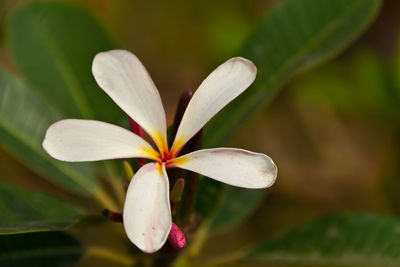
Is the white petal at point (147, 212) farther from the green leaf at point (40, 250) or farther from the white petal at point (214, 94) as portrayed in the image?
the green leaf at point (40, 250)

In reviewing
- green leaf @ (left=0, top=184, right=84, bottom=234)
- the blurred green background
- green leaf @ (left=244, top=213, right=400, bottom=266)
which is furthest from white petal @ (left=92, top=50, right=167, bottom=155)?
the blurred green background

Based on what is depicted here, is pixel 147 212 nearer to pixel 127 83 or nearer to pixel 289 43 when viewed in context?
pixel 127 83

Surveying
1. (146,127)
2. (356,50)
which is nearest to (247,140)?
(356,50)

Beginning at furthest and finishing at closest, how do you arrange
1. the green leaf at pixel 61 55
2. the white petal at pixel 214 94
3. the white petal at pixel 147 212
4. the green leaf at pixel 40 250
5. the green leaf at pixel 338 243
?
the green leaf at pixel 61 55 → the green leaf at pixel 338 243 → the green leaf at pixel 40 250 → the white petal at pixel 214 94 → the white petal at pixel 147 212

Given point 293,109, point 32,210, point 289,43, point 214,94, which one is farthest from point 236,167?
point 293,109

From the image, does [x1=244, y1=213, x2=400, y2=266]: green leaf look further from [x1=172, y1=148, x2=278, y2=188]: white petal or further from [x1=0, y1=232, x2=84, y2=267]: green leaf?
[x1=172, y1=148, x2=278, y2=188]: white petal

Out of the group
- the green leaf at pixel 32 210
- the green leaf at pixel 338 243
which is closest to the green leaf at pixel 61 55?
Answer: the green leaf at pixel 32 210
